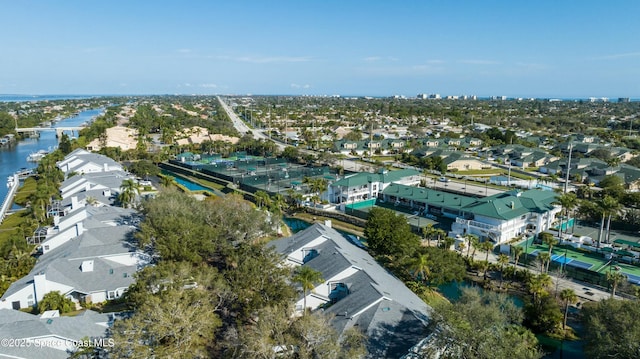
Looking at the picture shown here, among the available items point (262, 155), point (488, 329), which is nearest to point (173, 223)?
point (488, 329)

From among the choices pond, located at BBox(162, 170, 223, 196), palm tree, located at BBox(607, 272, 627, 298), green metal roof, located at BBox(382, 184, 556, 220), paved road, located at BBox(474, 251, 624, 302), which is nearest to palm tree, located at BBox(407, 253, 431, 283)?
paved road, located at BBox(474, 251, 624, 302)

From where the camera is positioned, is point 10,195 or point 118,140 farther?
point 118,140

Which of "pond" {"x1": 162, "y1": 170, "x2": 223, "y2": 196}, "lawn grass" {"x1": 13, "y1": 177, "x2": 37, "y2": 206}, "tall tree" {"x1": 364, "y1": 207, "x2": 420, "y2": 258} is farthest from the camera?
"pond" {"x1": 162, "y1": 170, "x2": 223, "y2": 196}

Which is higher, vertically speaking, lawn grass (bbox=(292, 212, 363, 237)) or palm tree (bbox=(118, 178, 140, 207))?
palm tree (bbox=(118, 178, 140, 207))

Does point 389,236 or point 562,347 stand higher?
point 389,236

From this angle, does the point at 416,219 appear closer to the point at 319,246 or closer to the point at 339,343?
the point at 319,246

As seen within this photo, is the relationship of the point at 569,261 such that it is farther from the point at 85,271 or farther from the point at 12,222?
the point at 12,222

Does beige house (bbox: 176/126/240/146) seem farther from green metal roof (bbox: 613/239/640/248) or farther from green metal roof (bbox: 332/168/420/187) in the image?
green metal roof (bbox: 613/239/640/248)

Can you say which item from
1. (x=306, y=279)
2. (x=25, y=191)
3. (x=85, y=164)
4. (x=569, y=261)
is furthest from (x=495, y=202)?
(x=25, y=191)
